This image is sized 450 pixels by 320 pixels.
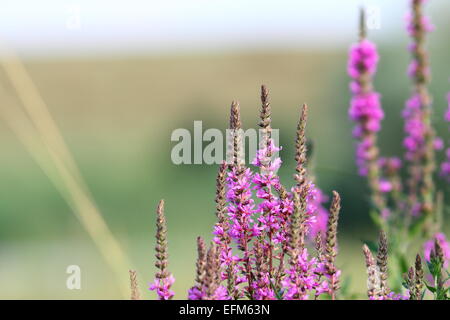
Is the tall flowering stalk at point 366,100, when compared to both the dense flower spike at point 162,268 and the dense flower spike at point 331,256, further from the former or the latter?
the dense flower spike at point 162,268

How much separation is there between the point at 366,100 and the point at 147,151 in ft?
67.6

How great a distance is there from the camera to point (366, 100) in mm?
4762

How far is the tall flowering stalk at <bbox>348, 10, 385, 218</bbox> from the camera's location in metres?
4.68

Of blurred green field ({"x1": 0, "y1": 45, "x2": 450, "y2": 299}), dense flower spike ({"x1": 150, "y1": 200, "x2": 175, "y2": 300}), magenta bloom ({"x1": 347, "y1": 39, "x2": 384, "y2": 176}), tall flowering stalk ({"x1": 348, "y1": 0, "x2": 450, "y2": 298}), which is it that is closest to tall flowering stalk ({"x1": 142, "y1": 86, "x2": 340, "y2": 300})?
dense flower spike ({"x1": 150, "y1": 200, "x2": 175, "y2": 300})

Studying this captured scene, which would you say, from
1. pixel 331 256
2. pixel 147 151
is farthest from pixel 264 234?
pixel 147 151

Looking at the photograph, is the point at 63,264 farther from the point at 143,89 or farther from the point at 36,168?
the point at 143,89

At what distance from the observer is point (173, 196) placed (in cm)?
2333

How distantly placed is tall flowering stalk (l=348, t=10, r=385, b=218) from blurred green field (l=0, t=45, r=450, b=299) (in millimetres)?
3704

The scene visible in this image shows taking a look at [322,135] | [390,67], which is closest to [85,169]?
[322,135]

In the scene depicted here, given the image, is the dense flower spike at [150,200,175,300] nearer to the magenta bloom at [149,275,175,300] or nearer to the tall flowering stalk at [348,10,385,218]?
the magenta bloom at [149,275,175,300]

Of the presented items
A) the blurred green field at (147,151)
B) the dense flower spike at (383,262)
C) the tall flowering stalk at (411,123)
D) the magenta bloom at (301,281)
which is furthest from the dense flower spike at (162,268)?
the blurred green field at (147,151)

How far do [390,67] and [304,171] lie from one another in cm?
1447

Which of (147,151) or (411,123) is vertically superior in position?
(147,151)

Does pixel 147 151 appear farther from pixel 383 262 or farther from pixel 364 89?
pixel 383 262
